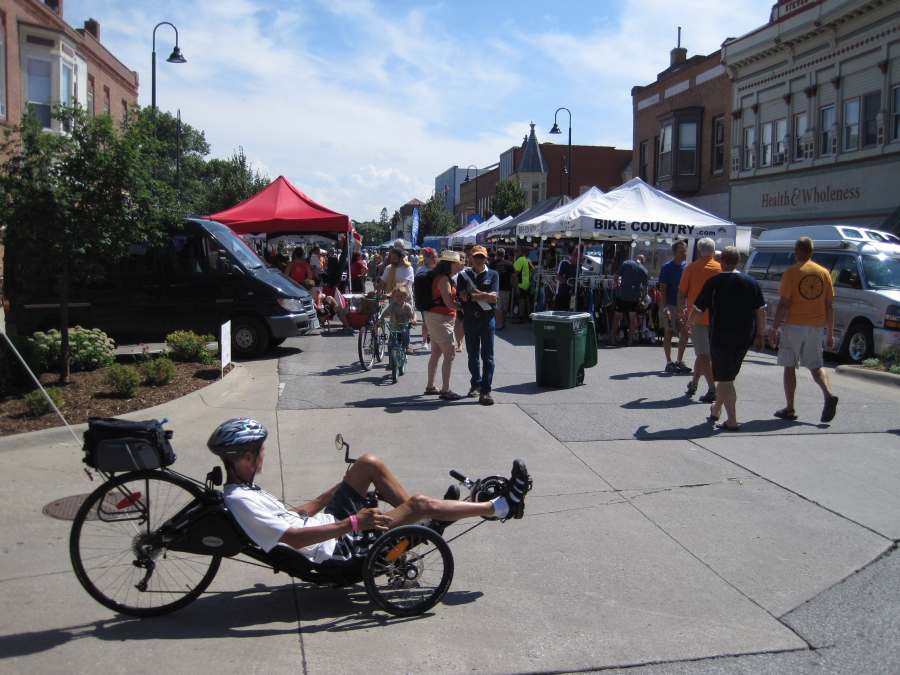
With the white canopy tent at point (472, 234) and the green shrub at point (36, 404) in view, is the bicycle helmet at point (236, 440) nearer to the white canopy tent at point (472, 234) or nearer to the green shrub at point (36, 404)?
the green shrub at point (36, 404)

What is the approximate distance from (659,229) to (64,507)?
13248 mm

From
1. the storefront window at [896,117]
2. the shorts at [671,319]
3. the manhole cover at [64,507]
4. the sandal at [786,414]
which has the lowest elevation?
the manhole cover at [64,507]

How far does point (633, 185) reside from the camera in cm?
1817

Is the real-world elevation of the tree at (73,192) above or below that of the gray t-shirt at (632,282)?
above

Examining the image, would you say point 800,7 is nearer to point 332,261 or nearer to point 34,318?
point 332,261

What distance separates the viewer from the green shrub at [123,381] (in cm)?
857

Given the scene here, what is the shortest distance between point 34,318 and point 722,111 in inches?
1167

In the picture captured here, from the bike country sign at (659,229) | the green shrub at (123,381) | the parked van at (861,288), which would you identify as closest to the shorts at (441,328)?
the green shrub at (123,381)

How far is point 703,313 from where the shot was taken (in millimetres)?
9438

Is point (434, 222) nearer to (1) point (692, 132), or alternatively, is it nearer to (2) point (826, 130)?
(1) point (692, 132)

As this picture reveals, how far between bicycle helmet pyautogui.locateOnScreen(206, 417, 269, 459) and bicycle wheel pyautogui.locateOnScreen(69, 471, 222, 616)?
294 mm

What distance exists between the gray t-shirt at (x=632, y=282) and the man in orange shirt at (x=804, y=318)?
5943 mm

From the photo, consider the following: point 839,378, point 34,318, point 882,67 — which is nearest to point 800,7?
point 882,67

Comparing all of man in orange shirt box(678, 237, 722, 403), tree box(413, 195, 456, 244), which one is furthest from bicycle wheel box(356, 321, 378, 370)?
tree box(413, 195, 456, 244)
